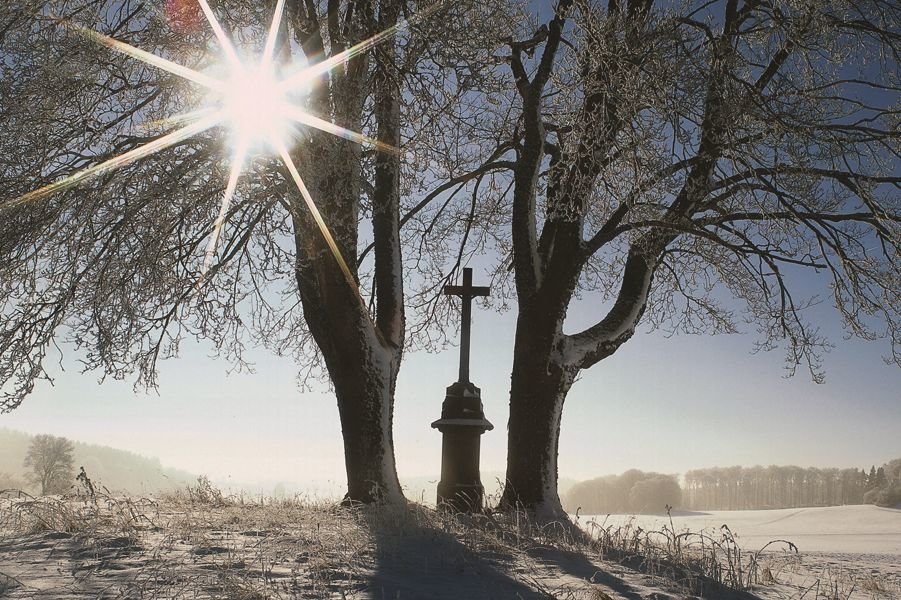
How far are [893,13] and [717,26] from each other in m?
2.33

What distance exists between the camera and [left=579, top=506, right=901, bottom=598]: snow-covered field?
6.48 meters

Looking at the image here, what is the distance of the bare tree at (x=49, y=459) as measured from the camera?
26.4 m

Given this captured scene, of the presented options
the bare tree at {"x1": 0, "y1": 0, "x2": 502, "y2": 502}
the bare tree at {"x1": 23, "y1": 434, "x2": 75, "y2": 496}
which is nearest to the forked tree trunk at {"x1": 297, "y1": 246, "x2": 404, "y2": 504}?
the bare tree at {"x1": 0, "y1": 0, "x2": 502, "y2": 502}

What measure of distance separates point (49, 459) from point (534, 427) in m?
25.4

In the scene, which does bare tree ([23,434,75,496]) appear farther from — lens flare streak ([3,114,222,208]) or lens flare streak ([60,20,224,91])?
lens flare streak ([60,20,224,91])

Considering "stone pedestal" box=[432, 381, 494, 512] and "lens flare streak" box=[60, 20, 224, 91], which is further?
"stone pedestal" box=[432, 381, 494, 512]

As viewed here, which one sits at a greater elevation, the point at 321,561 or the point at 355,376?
the point at 355,376

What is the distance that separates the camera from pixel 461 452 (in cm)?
963

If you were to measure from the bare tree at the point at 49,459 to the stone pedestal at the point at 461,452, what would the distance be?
21.1m

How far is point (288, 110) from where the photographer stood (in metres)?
7.56

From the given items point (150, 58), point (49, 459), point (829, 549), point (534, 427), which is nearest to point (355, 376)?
point (534, 427)

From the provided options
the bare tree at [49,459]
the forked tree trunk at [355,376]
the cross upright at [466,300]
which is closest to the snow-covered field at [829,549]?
the forked tree trunk at [355,376]

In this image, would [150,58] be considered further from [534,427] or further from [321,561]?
[534,427]

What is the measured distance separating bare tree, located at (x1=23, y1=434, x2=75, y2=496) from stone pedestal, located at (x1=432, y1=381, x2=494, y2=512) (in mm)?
21110
